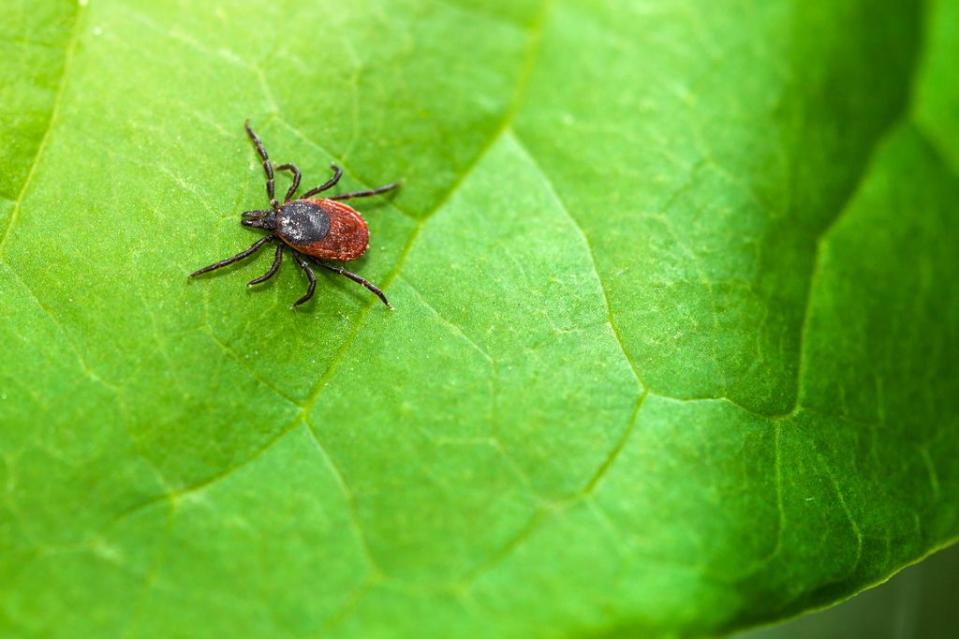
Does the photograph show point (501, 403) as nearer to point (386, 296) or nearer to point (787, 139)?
point (386, 296)

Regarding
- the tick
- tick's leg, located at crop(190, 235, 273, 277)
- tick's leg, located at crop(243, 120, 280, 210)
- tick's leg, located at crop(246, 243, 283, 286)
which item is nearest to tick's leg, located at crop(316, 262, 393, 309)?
the tick

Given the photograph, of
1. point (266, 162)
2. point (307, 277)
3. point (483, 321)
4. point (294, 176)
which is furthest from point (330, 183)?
point (483, 321)

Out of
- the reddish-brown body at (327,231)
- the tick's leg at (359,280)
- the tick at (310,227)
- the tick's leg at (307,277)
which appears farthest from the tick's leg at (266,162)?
the tick's leg at (359,280)

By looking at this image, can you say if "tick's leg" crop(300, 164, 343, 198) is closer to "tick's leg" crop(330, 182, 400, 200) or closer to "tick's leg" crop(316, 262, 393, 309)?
"tick's leg" crop(330, 182, 400, 200)

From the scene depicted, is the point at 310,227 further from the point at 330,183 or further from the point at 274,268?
the point at 274,268

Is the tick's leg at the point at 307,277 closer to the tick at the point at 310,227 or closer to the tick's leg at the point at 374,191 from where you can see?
the tick at the point at 310,227

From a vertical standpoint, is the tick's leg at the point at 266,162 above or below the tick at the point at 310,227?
above
